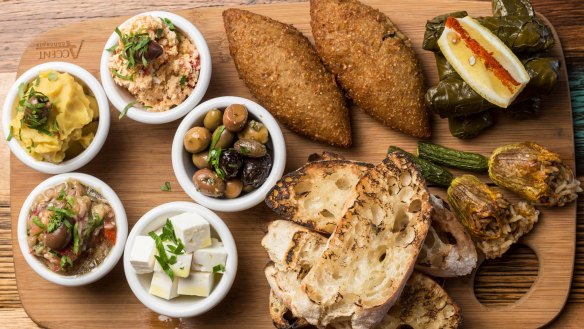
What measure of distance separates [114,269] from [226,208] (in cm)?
67

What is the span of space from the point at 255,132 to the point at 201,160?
0.28 meters

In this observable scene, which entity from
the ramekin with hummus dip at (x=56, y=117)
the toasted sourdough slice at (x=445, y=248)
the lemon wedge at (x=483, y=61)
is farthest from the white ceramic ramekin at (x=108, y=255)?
the lemon wedge at (x=483, y=61)

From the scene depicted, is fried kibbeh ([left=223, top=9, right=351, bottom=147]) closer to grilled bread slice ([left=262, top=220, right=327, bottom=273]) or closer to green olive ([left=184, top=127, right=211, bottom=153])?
green olive ([left=184, top=127, right=211, bottom=153])

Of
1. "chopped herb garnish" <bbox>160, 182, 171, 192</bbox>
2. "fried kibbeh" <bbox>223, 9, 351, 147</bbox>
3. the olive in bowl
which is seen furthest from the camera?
"chopped herb garnish" <bbox>160, 182, 171, 192</bbox>

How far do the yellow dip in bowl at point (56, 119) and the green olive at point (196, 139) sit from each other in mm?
447

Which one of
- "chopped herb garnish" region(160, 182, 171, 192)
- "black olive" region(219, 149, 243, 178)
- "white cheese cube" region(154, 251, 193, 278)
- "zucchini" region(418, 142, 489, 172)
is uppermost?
"black olive" region(219, 149, 243, 178)

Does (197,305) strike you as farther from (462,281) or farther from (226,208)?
(462,281)

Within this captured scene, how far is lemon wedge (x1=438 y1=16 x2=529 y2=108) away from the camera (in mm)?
3154

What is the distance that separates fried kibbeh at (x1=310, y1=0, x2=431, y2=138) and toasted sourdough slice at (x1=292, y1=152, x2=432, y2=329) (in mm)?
301

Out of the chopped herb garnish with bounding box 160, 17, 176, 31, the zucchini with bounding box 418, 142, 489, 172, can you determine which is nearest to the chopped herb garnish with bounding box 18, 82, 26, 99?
the chopped herb garnish with bounding box 160, 17, 176, 31

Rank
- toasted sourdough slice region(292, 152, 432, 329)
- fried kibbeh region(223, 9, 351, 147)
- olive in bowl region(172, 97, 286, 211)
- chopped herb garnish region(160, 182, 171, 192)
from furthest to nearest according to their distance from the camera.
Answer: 1. chopped herb garnish region(160, 182, 171, 192)
2. fried kibbeh region(223, 9, 351, 147)
3. olive in bowl region(172, 97, 286, 211)
4. toasted sourdough slice region(292, 152, 432, 329)

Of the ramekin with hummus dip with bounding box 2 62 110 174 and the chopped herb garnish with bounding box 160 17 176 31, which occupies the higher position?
the chopped herb garnish with bounding box 160 17 176 31

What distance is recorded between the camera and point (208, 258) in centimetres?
319

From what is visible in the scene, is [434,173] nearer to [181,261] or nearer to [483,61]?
[483,61]
